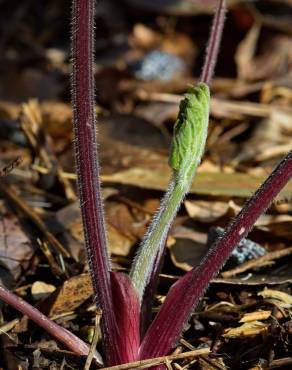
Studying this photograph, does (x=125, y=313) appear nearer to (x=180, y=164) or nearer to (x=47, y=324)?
(x=47, y=324)

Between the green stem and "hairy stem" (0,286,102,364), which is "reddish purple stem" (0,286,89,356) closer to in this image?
"hairy stem" (0,286,102,364)

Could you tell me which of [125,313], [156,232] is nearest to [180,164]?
[156,232]

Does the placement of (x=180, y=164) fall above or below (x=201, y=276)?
above

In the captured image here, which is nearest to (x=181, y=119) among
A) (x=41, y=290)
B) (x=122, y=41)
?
(x=41, y=290)

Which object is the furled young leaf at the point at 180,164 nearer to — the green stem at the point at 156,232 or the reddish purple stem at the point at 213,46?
the green stem at the point at 156,232

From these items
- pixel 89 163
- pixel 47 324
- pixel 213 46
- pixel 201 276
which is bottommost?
pixel 47 324

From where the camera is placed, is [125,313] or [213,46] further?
[213,46]

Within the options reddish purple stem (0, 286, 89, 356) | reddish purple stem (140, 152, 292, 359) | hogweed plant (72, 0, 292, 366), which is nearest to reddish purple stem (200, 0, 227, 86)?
hogweed plant (72, 0, 292, 366)

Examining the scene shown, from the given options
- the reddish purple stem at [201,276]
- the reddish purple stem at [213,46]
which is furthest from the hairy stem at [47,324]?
the reddish purple stem at [213,46]
